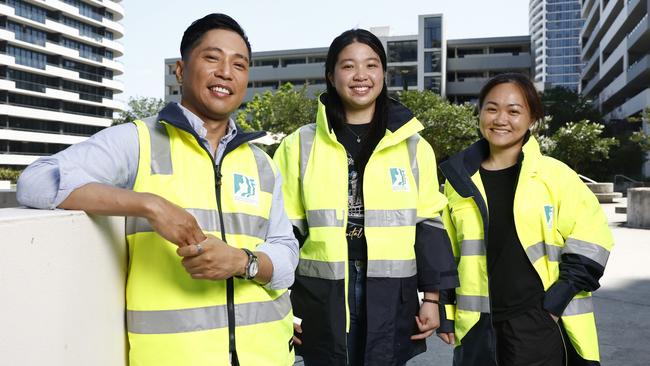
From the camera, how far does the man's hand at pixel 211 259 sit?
1.42 meters

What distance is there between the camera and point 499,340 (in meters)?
2.47

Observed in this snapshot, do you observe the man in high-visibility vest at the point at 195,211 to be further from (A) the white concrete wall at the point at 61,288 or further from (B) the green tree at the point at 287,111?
(B) the green tree at the point at 287,111

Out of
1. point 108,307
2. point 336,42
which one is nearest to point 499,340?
point 336,42

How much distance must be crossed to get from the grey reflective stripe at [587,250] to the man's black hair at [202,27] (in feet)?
5.47

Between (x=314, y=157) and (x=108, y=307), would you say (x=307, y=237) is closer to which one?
(x=314, y=157)

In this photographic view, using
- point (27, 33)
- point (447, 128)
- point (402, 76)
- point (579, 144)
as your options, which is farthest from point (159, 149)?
point (27, 33)

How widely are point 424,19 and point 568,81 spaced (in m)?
122

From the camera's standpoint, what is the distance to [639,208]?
12.0m

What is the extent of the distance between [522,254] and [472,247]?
0.22 metres

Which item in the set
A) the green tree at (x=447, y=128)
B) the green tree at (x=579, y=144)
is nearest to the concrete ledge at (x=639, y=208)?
the green tree at (x=579, y=144)

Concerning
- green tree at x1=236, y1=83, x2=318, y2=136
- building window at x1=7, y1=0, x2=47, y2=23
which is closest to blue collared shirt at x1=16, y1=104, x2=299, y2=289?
green tree at x1=236, y1=83, x2=318, y2=136

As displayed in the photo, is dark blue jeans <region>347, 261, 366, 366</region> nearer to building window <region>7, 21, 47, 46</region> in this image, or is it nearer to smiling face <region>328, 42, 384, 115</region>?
smiling face <region>328, 42, 384, 115</region>

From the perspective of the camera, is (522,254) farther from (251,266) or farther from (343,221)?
(251,266)

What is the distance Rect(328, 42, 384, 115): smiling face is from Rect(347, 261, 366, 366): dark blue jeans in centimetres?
74
